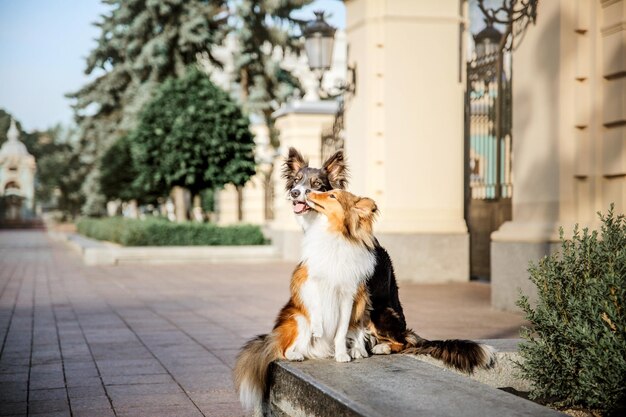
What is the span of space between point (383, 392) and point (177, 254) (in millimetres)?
19472

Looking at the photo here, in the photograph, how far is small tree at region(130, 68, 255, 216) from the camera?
25.7m

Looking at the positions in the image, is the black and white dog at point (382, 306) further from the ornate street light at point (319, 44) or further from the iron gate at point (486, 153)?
the ornate street light at point (319, 44)

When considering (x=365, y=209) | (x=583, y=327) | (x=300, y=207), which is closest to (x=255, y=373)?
(x=300, y=207)

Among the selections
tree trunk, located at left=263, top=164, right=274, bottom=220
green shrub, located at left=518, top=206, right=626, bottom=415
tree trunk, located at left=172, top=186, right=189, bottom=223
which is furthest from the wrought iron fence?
tree trunk, located at left=172, top=186, right=189, bottom=223

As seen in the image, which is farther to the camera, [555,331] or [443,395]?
[555,331]

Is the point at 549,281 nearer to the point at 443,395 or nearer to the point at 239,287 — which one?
the point at 443,395

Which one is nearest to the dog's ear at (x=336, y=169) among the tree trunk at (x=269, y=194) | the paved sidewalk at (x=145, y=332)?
the paved sidewalk at (x=145, y=332)

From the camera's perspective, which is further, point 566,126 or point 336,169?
point 566,126

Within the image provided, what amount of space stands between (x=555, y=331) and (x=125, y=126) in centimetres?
3597

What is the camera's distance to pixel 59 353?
7855mm

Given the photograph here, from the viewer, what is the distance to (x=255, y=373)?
15.5 ft

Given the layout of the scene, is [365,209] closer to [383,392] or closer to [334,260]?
[334,260]

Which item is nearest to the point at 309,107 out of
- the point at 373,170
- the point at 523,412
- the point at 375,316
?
the point at 373,170

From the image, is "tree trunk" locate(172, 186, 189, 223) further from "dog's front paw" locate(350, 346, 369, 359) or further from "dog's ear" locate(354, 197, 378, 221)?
"dog's ear" locate(354, 197, 378, 221)
